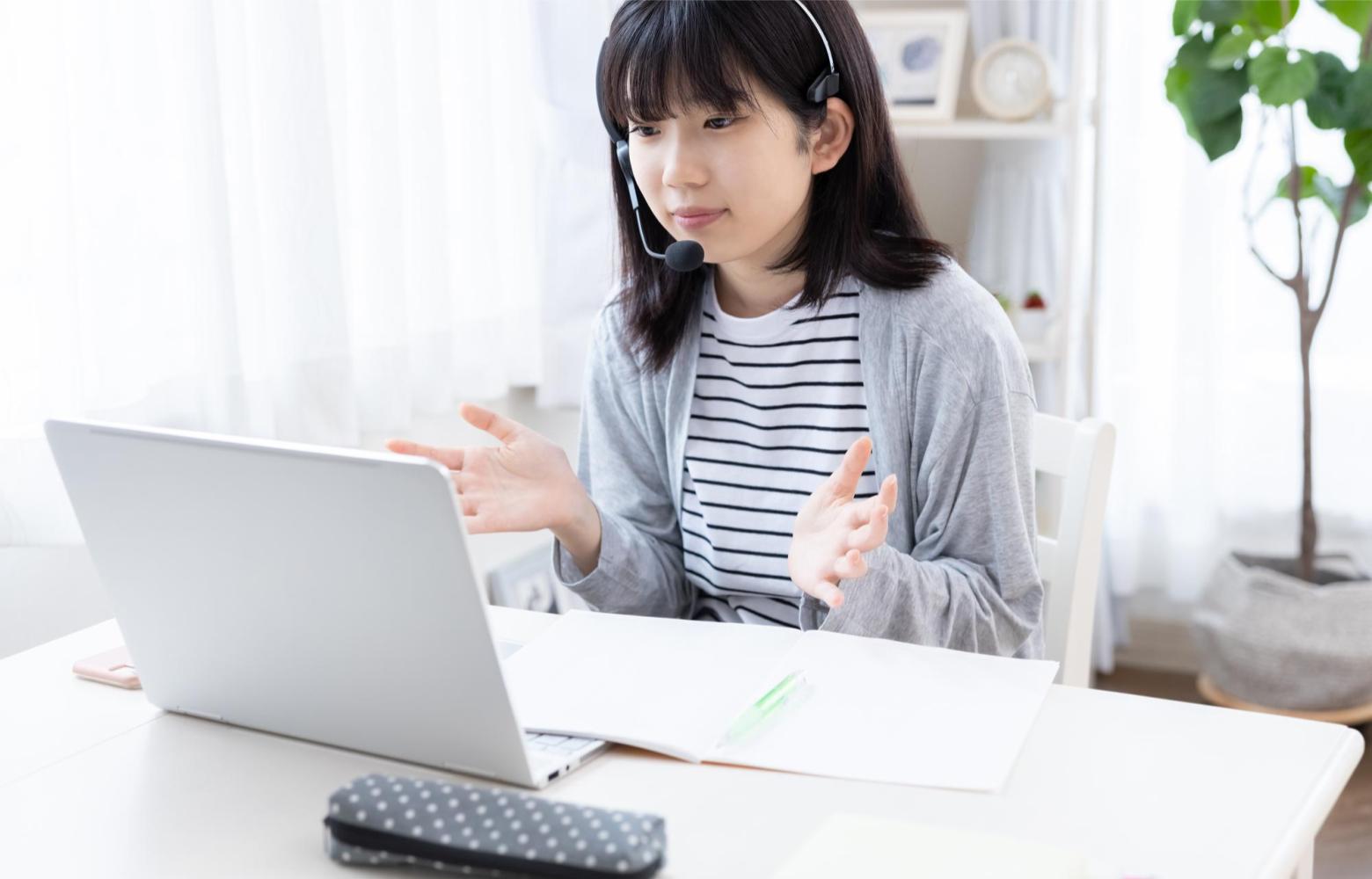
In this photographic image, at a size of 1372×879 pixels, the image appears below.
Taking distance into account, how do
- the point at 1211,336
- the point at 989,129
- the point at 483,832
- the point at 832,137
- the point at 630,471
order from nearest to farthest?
the point at 483,832
the point at 832,137
the point at 630,471
the point at 989,129
the point at 1211,336

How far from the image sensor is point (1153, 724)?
942 millimetres

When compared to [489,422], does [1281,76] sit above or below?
above

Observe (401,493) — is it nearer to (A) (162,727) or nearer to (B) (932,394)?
(A) (162,727)

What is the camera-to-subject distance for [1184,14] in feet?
7.45

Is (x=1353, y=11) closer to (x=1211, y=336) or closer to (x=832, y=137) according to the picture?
(x=1211, y=336)

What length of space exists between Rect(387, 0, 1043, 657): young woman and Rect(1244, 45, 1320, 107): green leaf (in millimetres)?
1117

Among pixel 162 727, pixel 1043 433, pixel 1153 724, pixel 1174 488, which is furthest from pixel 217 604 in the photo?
pixel 1174 488

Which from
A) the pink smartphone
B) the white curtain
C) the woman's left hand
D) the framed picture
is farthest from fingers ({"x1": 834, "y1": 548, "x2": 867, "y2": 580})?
the framed picture

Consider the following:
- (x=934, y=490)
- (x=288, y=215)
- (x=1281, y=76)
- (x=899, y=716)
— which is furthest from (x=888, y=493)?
(x=1281, y=76)

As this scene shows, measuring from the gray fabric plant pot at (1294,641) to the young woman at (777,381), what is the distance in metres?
1.38

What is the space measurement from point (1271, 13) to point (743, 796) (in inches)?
75.0

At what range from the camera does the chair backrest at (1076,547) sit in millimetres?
1303

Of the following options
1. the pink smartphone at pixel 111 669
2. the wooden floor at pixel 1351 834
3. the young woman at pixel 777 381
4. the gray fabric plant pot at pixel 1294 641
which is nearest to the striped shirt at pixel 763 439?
the young woman at pixel 777 381

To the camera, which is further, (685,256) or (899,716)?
(685,256)
